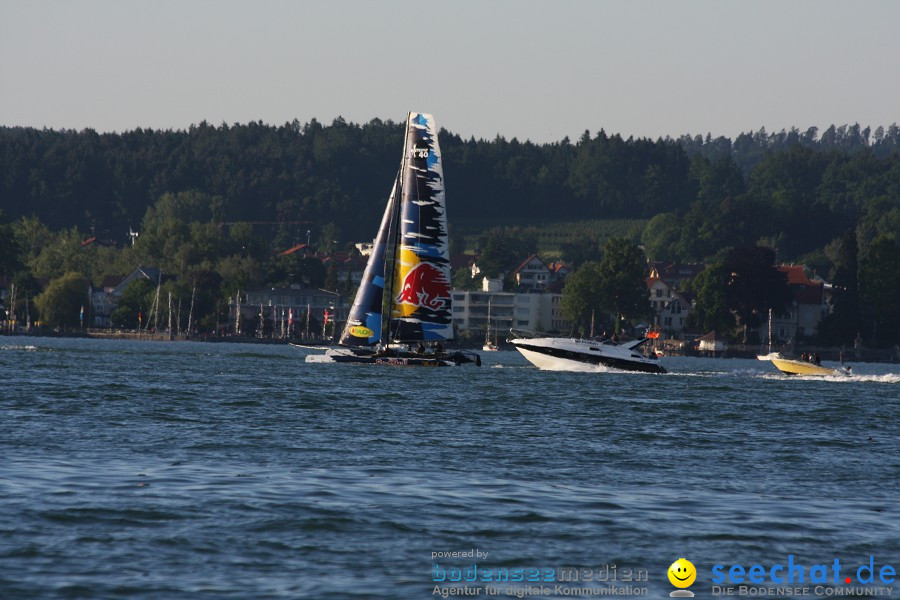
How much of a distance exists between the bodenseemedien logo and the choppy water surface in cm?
15

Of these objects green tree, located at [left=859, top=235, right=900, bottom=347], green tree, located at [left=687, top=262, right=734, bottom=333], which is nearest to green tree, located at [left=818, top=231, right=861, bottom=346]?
green tree, located at [left=859, top=235, right=900, bottom=347]

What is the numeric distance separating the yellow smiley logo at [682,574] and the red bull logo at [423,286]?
58.6 meters

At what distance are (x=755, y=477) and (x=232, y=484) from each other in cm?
1050

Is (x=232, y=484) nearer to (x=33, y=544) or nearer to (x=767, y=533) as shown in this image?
(x=33, y=544)

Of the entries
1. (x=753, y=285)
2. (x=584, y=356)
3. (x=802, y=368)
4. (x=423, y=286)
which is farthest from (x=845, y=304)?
(x=423, y=286)

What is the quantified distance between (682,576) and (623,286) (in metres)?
176

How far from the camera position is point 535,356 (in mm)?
85188

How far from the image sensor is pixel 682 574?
19.7 m

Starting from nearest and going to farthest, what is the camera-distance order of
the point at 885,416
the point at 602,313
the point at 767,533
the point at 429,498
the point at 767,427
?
the point at 767,533, the point at 429,498, the point at 767,427, the point at 885,416, the point at 602,313

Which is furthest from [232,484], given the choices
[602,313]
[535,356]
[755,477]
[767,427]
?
[602,313]

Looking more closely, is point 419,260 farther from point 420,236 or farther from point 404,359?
point 404,359

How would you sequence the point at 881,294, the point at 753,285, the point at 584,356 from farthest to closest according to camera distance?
the point at 753,285 → the point at 881,294 → the point at 584,356

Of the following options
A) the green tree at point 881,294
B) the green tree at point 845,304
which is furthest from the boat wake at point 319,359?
the green tree at point 881,294

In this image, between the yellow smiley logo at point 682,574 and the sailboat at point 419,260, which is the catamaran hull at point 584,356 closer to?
the sailboat at point 419,260
